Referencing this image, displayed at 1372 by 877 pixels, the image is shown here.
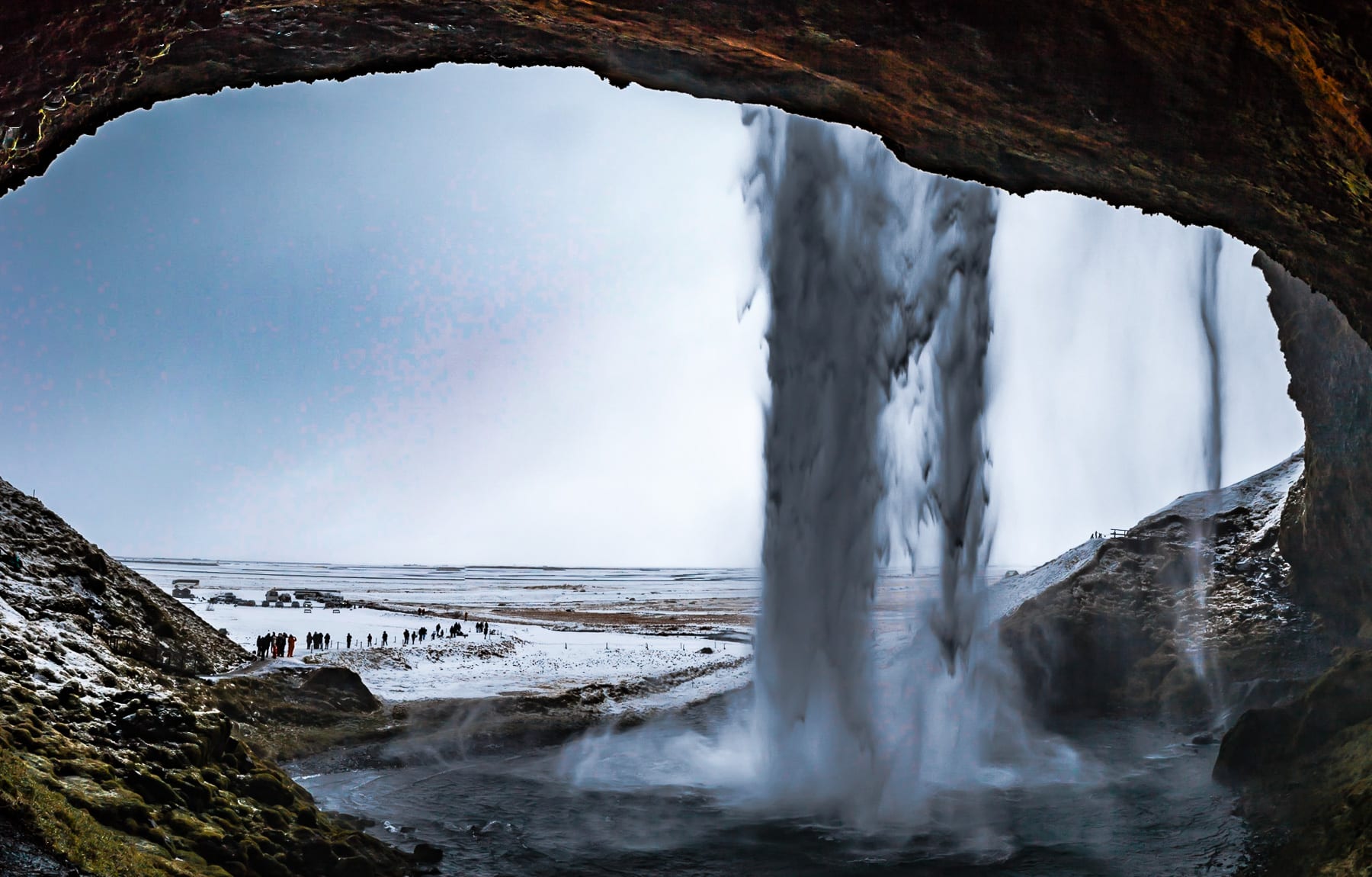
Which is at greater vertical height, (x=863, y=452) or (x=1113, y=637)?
(x=863, y=452)

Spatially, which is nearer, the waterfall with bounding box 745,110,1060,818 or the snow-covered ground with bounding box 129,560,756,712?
the waterfall with bounding box 745,110,1060,818

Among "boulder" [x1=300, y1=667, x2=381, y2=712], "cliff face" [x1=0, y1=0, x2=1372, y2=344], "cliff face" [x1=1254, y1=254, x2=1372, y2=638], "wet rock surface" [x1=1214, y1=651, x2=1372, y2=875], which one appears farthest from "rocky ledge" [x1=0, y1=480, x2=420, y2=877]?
"cliff face" [x1=1254, y1=254, x2=1372, y2=638]

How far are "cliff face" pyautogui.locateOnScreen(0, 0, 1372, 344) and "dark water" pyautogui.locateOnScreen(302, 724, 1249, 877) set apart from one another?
7.69m

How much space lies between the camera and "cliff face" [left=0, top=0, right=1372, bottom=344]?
20.9 feet

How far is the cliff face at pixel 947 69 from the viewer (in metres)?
6.37

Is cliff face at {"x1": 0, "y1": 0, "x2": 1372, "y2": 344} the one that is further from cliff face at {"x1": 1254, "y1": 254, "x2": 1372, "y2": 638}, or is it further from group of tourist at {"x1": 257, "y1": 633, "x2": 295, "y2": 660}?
group of tourist at {"x1": 257, "y1": 633, "x2": 295, "y2": 660}

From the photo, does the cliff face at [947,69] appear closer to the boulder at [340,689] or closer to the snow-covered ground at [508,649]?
the boulder at [340,689]

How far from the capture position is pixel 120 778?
7418mm

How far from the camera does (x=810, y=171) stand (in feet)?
63.8

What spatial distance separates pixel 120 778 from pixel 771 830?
8371 mm

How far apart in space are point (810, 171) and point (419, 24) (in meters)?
13.1

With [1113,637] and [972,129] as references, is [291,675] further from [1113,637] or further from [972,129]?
[1113,637]

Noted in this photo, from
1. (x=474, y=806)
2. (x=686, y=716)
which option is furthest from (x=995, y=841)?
(x=686, y=716)

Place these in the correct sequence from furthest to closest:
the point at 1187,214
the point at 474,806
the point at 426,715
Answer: the point at 426,715, the point at 474,806, the point at 1187,214
